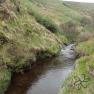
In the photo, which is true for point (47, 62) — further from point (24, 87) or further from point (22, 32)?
point (24, 87)

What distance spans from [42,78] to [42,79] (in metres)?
0.76

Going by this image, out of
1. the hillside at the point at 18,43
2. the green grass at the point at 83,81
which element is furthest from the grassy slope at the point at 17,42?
the green grass at the point at 83,81

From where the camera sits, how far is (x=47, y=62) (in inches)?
2953

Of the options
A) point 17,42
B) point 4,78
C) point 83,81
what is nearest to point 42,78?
point 4,78

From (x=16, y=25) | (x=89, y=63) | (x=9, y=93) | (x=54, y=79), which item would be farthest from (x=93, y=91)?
(x=16, y=25)

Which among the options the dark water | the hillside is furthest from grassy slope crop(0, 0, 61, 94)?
the dark water

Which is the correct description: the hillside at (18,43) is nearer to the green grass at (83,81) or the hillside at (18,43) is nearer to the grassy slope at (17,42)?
the grassy slope at (17,42)

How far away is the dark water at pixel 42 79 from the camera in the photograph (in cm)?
5247

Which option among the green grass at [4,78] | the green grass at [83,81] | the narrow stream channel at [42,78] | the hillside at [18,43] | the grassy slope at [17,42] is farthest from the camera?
the hillside at [18,43]

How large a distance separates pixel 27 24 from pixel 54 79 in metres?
29.6

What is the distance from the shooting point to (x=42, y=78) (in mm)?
60000

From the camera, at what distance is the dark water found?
52469mm

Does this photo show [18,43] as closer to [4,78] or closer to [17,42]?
[17,42]

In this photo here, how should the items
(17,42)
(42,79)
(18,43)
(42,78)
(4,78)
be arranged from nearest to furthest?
(4,78) < (42,79) < (42,78) < (18,43) < (17,42)
